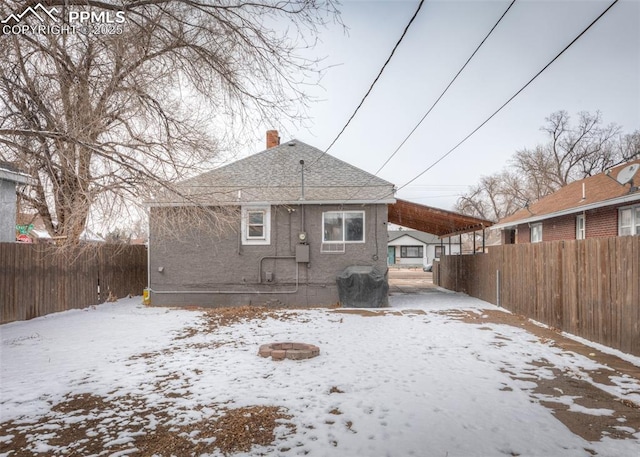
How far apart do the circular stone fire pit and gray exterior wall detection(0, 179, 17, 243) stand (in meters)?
8.93

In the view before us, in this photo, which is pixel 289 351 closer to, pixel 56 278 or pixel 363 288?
pixel 363 288

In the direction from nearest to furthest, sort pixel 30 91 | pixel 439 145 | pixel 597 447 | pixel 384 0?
1. pixel 597 447
2. pixel 30 91
3. pixel 384 0
4. pixel 439 145

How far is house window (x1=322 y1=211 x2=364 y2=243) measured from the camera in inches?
488

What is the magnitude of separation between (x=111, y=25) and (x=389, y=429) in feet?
20.1

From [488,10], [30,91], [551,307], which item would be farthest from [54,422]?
[551,307]

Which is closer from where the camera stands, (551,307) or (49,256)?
(551,307)

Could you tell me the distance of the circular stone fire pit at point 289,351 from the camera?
6.19 metres

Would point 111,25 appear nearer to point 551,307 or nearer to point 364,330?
point 364,330

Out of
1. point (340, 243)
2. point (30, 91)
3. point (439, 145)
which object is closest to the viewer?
point (30, 91)

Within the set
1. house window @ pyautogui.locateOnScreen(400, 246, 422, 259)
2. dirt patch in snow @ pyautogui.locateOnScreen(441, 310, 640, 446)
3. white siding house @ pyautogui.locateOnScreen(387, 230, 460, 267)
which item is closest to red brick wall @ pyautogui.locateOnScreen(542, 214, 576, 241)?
dirt patch in snow @ pyautogui.locateOnScreen(441, 310, 640, 446)

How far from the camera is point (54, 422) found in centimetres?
398

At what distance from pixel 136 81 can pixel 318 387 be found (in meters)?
4.97

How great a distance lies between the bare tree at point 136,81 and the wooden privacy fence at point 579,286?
224 inches

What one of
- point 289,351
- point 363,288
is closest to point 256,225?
point 363,288
